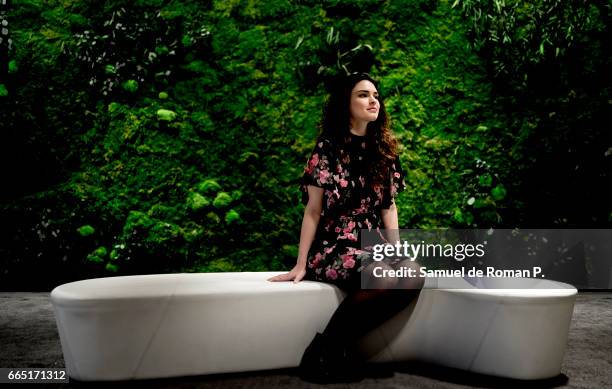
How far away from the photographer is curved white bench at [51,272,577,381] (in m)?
1.98

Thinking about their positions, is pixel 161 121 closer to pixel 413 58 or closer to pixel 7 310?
pixel 7 310

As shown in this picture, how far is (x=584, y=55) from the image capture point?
3900mm

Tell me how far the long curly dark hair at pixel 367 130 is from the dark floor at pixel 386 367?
2.61ft

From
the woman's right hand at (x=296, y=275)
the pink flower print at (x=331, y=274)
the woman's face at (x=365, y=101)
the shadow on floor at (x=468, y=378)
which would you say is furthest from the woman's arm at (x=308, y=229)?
the shadow on floor at (x=468, y=378)

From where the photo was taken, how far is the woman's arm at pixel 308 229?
2.28m

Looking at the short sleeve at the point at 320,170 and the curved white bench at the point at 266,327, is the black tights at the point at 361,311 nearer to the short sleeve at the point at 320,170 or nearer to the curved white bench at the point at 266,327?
the curved white bench at the point at 266,327

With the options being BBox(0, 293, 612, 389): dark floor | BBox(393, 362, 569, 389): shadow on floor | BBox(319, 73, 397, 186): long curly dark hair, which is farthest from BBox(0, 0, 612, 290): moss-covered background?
BBox(393, 362, 569, 389): shadow on floor

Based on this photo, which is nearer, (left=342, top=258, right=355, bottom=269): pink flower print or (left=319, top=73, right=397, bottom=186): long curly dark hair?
(left=342, top=258, right=355, bottom=269): pink flower print

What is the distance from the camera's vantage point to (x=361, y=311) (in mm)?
2139

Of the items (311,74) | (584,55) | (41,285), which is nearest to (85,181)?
(41,285)

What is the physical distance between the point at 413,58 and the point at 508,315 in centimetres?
228

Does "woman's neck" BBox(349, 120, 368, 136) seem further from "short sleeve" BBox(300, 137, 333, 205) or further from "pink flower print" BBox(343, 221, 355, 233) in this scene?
"pink flower print" BBox(343, 221, 355, 233)

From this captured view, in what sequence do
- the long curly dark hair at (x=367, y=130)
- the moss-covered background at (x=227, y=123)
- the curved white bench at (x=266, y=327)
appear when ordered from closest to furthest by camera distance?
the curved white bench at (x=266, y=327) → the long curly dark hair at (x=367, y=130) → the moss-covered background at (x=227, y=123)

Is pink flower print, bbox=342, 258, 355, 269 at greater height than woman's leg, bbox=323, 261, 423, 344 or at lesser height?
greater
